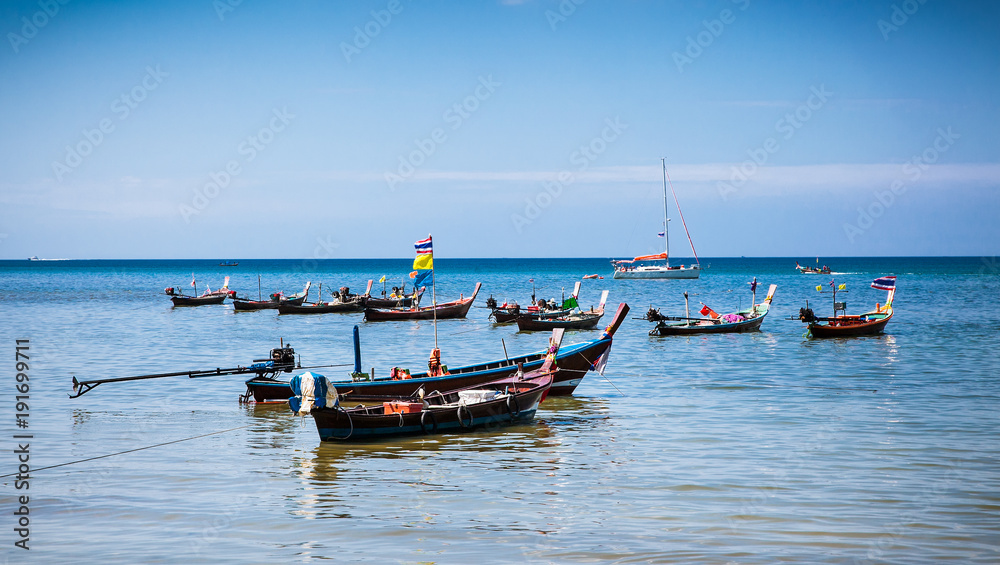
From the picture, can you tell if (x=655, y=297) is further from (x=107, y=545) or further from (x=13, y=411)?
(x=107, y=545)

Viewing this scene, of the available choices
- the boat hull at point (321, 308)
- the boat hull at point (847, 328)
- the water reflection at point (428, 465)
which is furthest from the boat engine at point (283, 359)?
the boat hull at point (321, 308)

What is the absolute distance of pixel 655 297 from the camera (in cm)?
8825

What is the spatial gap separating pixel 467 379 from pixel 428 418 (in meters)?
3.25

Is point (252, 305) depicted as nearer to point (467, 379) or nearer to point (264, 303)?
point (264, 303)

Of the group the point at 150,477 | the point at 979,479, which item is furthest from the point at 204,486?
the point at 979,479

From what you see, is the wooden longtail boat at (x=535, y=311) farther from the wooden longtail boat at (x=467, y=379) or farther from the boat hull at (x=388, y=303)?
the wooden longtail boat at (x=467, y=379)

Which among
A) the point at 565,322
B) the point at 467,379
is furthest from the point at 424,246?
the point at 565,322

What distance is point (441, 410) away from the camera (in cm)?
2016

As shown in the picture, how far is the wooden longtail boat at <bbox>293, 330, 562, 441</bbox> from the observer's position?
62.4 feet

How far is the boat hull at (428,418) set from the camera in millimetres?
19094

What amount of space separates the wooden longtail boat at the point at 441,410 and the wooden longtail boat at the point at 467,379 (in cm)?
40

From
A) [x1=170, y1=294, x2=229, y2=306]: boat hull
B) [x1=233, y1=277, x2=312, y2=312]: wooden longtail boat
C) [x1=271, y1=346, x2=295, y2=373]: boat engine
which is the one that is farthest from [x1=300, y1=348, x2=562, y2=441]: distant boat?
[x1=170, y1=294, x2=229, y2=306]: boat hull

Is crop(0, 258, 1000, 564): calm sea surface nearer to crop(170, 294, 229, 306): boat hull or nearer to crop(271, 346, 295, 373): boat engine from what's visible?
crop(271, 346, 295, 373): boat engine

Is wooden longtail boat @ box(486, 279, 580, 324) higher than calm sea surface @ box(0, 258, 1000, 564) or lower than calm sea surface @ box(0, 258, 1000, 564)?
higher
